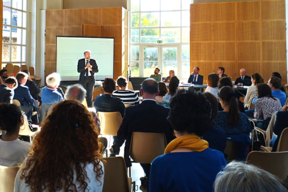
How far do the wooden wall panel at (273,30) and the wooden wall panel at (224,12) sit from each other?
4.22 ft

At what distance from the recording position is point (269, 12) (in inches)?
442

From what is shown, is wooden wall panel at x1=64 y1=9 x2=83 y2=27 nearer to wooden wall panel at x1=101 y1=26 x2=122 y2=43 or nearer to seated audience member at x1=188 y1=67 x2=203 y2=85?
wooden wall panel at x1=101 y1=26 x2=122 y2=43

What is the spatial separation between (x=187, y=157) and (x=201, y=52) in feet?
35.7

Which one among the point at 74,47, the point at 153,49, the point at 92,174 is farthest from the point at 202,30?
the point at 92,174

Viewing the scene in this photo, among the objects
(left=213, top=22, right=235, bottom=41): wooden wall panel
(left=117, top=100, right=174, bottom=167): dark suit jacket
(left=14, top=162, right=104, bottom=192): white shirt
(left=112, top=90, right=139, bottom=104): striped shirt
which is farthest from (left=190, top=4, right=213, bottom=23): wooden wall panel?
(left=14, top=162, right=104, bottom=192): white shirt

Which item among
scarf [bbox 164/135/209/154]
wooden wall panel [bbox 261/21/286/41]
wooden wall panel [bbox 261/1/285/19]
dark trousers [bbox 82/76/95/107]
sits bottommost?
scarf [bbox 164/135/209/154]

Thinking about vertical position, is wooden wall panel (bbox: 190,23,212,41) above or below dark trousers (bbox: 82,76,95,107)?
above

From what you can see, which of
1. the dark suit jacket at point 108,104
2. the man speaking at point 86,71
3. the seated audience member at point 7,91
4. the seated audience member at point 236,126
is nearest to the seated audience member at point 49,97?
the seated audience member at point 7,91

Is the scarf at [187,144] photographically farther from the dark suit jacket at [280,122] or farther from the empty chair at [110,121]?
the empty chair at [110,121]

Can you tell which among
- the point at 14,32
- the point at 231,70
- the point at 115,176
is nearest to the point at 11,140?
the point at 115,176

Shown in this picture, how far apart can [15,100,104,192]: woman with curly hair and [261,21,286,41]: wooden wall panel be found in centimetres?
1131

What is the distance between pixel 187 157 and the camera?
1.45m

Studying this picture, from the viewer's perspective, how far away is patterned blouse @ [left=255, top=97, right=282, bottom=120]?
433 cm

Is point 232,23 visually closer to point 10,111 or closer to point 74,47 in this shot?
point 74,47
